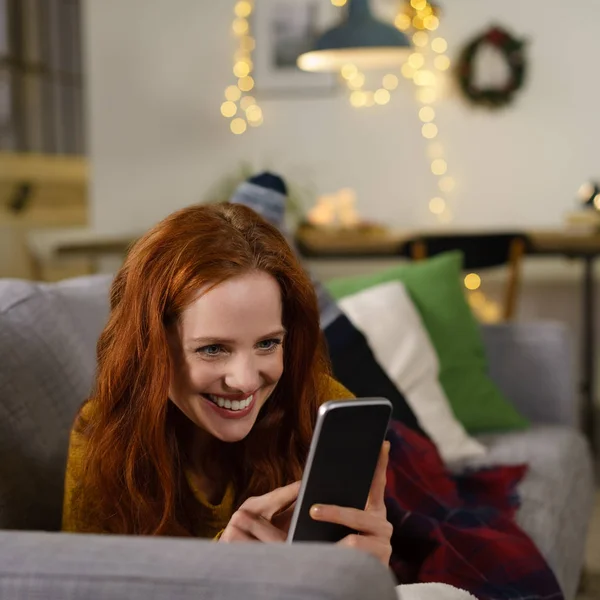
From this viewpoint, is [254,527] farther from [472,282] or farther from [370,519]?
[472,282]

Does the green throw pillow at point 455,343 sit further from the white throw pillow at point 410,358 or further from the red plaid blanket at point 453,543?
the red plaid blanket at point 453,543

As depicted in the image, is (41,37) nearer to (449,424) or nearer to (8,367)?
(449,424)

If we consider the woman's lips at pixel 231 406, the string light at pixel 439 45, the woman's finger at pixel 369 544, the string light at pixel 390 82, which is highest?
the string light at pixel 439 45

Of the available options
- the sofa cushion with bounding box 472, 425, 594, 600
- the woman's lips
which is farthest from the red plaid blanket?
the woman's lips

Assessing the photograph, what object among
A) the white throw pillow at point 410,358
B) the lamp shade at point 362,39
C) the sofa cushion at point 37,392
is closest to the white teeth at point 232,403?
the sofa cushion at point 37,392

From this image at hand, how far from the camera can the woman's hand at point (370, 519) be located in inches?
40.1

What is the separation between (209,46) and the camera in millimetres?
5395

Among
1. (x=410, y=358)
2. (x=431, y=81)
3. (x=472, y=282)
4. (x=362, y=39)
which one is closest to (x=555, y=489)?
(x=410, y=358)

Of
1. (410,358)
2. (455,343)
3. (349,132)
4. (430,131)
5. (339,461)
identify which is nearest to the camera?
(339,461)

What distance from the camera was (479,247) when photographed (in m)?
4.08

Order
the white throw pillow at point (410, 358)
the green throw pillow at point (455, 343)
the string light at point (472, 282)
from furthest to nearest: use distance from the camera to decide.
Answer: the string light at point (472, 282) < the green throw pillow at point (455, 343) < the white throw pillow at point (410, 358)

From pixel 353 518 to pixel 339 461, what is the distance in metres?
0.07

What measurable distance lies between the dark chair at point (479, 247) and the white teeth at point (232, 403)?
2925 mm

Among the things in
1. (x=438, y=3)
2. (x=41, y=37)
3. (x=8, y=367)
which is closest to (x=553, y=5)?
(x=438, y=3)
